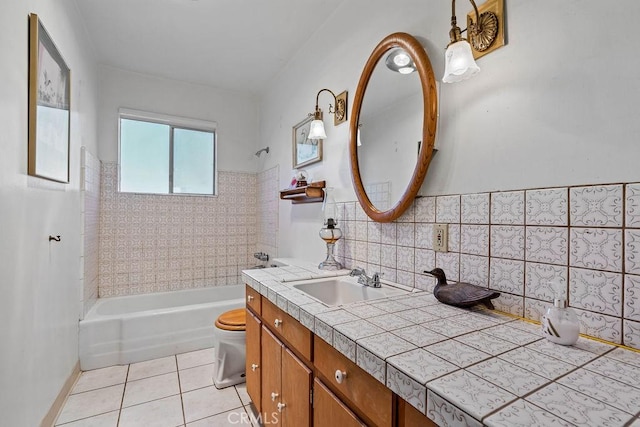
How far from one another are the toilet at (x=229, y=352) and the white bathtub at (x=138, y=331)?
0.62m

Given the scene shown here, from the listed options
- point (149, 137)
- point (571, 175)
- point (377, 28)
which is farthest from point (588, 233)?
point (149, 137)

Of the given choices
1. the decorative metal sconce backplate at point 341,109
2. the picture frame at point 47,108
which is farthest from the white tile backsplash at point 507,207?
the picture frame at point 47,108

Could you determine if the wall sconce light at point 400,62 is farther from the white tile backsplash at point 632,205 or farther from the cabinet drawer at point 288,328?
the cabinet drawer at point 288,328

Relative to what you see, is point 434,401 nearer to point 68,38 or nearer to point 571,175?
point 571,175

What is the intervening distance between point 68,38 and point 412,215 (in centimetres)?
242

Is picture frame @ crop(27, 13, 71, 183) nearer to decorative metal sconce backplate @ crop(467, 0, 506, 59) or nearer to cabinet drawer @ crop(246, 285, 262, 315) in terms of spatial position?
cabinet drawer @ crop(246, 285, 262, 315)

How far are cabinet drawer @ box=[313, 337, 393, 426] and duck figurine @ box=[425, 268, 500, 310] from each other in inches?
18.4

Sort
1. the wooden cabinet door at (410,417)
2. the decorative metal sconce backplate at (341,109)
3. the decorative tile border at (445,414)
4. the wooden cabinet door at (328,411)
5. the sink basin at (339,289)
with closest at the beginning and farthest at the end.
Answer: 1. the decorative tile border at (445,414)
2. the wooden cabinet door at (410,417)
3. the wooden cabinet door at (328,411)
4. the sink basin at (339,289)
5. the decorative metal sconce backplate at (341,109)

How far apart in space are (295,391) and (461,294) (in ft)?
2.40

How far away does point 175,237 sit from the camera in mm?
3250

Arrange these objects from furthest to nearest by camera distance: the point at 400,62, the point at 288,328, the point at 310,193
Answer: the point at 310,193
the point at 400,62
the point at 288,328

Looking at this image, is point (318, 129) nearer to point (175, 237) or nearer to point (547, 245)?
point (547, 245)

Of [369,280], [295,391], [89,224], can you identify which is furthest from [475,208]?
[89,224]

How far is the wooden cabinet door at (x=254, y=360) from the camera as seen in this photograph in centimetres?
157
